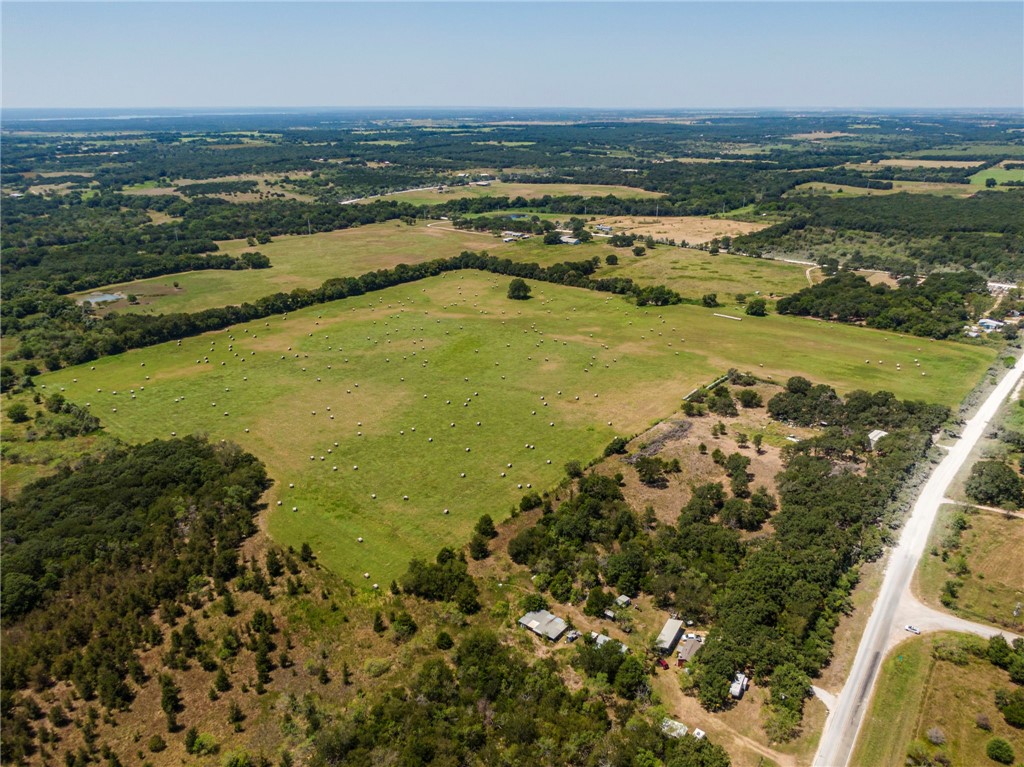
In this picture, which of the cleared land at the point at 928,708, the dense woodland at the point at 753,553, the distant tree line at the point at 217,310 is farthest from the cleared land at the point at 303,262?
the cleared land at the point at 928,708

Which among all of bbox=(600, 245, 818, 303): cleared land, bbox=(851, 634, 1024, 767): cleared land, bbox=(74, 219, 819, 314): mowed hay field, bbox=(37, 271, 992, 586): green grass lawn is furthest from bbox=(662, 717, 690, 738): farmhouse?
bbox=(74, 219, 819, 314): mowed hay field

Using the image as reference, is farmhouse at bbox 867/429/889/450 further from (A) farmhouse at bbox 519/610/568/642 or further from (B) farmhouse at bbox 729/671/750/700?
(A) farmhouse at bbox 519/610/568/642

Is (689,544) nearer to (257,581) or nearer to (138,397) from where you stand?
(257,581)

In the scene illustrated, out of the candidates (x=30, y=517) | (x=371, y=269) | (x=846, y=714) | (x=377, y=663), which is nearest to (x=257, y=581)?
(x=377, y=663)

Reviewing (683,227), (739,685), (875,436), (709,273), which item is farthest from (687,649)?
(683,227)

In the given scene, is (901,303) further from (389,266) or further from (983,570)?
(389,266)

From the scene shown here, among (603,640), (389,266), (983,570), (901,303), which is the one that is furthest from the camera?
(389,266)
